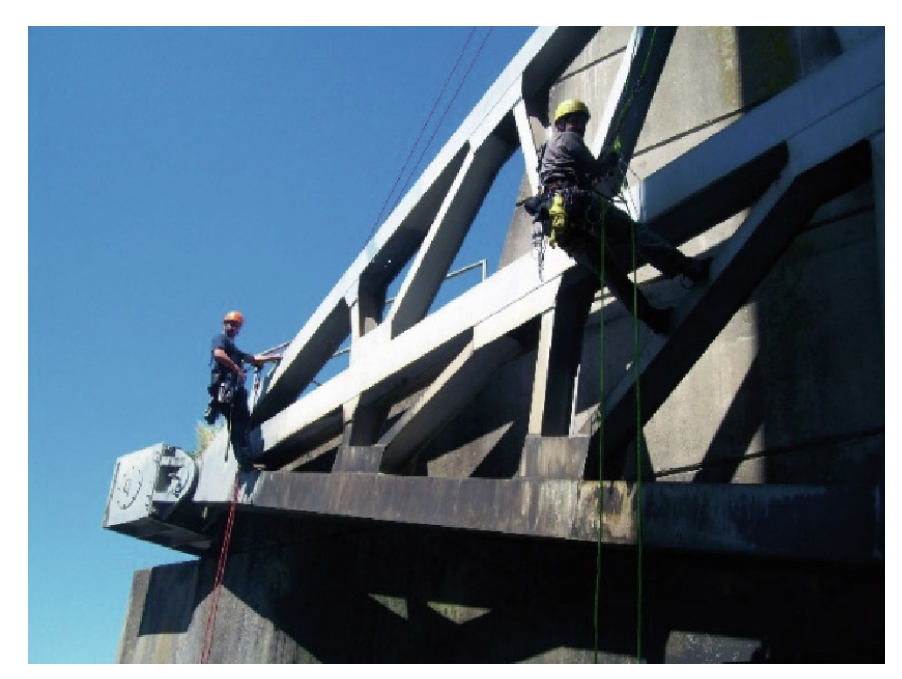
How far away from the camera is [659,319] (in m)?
5.93

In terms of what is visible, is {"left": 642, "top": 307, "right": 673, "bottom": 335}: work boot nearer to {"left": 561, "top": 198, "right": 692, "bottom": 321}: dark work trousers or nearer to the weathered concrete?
{"left": 561, "top": 198, "right": 692, "bottom": 321}: dark work trousers

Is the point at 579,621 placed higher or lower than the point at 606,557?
lower

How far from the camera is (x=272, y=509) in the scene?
8609 mm

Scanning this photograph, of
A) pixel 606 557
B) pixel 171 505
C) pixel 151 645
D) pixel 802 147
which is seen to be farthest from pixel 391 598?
pixel 802 147

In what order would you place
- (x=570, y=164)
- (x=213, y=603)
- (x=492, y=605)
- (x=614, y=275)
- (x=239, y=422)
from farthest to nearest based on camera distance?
(x=213, y=603) → (x=239, y=422) → (x=492, y=605) → (x=614, y=275) → (x=570, y=164)

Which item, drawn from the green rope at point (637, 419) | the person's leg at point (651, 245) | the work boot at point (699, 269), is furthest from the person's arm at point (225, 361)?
the work boot at point (699, 269)

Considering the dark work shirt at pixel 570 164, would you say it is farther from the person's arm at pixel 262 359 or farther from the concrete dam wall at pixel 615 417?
the person's arm at pixel 262 359

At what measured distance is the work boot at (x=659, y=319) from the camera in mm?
5895

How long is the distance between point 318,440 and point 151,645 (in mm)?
3656

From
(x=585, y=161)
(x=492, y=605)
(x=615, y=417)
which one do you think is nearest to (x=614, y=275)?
(x=585, y=161)

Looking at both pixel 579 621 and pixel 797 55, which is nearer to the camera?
pixel 579 621

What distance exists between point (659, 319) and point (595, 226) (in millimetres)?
673

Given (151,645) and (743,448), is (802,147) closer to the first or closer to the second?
(743,448)

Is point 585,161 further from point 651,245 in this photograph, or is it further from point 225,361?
point 225,361
